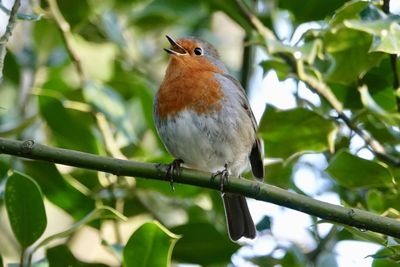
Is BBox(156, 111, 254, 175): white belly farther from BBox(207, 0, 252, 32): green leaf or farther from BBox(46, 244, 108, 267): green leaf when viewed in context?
BBox(46, 244, 108, 267): green leaf

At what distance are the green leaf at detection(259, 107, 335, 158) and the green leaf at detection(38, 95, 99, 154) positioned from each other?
941 mm

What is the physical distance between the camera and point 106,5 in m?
5.38

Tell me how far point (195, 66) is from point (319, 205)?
2.17 meters

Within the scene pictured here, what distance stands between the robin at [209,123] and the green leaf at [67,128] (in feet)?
1.69

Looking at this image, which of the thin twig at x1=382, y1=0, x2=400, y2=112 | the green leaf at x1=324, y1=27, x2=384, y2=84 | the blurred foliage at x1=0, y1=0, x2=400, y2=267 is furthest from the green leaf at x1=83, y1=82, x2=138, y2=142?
the thin twig at x1=382, y1=0, x2=400, y2=112

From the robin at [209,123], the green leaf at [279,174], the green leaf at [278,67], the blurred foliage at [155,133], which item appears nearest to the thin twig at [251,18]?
the blurred foliage at [155,133]

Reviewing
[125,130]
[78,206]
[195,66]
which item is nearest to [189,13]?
[195,66]

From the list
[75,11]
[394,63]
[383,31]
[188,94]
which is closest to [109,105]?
[188,94]

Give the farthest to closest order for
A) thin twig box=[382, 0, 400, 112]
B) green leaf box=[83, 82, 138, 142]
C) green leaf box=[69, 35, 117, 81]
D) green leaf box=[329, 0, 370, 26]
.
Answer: green leaf box=[69, 35, 117, 81] < green leaf box=[83, 82, 138, 142] < thin twig box=[382, 0, 400, 112] < green leaf box=[329, 0, 370, 26]

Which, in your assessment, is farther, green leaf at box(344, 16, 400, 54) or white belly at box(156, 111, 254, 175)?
white belly at box(156, 111, 254, 175)

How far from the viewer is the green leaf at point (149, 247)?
346 centimetres

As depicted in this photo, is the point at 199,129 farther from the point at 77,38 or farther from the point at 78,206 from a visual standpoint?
the point at 77,38

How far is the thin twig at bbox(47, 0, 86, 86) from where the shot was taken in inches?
184

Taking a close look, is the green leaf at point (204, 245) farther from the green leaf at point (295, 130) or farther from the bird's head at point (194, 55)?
the bird's head at point (194, 55)
